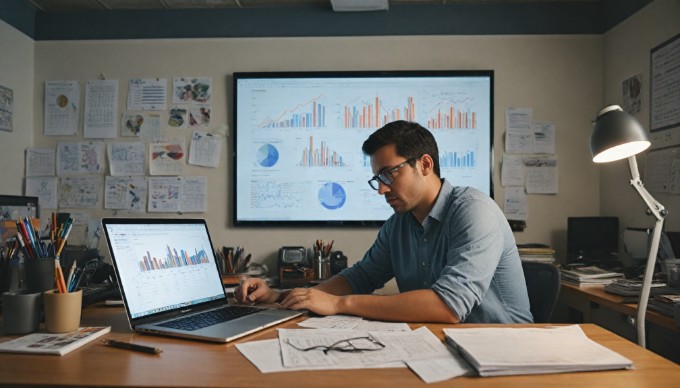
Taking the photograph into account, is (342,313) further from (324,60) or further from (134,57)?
(134,57)

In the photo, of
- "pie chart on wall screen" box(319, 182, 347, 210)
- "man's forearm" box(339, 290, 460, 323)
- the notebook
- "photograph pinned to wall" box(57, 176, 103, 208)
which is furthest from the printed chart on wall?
"photograph pinned to wall" box(57, 176, 103, 208)

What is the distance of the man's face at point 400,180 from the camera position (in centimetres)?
160

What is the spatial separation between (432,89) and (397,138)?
1.47 metres

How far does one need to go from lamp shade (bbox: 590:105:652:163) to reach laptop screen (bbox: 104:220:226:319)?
1.13m

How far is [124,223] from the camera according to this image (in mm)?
1257

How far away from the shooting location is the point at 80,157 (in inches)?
121

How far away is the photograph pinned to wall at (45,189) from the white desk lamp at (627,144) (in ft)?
9.82

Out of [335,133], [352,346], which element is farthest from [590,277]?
[352,346]

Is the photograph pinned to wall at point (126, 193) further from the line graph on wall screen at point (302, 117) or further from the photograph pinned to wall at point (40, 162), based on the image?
the line graph on wall screen at point (302, 117)

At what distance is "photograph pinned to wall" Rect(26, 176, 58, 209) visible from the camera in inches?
120

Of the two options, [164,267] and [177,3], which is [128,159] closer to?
[177,3]

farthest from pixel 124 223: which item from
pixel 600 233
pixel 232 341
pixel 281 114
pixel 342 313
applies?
pixel 600 233

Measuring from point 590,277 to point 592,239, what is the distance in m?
0.58

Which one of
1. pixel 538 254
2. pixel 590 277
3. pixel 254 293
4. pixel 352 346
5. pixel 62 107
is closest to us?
pixel 352 346
